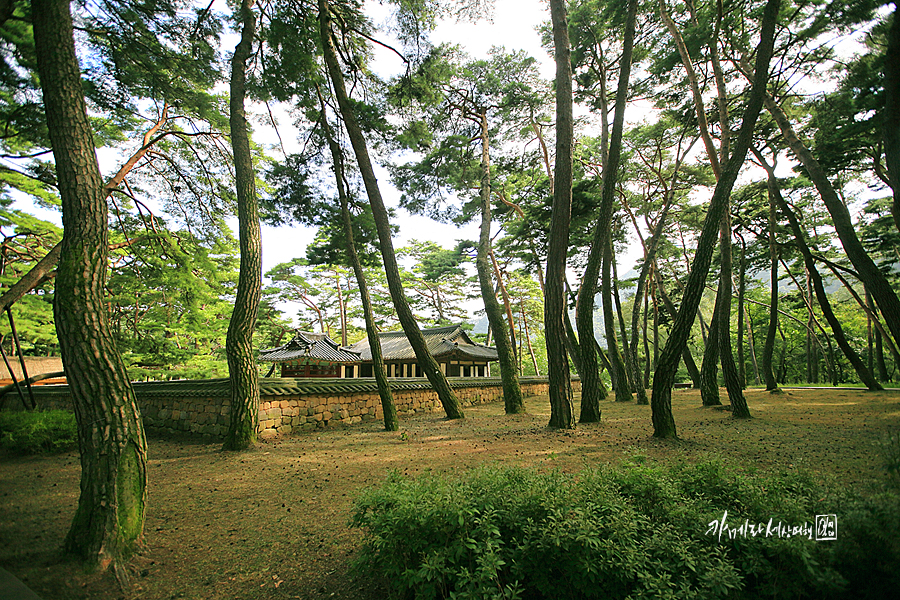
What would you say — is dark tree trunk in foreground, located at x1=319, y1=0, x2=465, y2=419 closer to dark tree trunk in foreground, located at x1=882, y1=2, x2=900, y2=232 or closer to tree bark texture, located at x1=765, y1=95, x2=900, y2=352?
dark tree trunk in foreground, located at x1=882, y1=2, x2=900, y2=232

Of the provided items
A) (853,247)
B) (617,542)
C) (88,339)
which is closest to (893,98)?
(853,247)

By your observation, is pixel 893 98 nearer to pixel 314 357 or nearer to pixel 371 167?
pixel 371 167

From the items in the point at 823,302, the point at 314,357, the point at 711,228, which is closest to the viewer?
the point at 711,228

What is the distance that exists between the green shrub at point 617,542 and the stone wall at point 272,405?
5.43 meters

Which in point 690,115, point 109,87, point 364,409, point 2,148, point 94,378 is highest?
point 690,115

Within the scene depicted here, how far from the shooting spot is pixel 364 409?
27.9 ft

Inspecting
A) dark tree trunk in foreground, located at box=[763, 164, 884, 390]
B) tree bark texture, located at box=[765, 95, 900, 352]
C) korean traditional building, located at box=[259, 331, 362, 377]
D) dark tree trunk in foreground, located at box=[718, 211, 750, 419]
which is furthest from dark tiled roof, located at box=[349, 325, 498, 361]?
tree bark texture, located at box=[765, 95, 900, 352]

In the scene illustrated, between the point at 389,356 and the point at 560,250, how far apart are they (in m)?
14.5

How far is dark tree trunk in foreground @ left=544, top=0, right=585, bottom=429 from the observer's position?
601 cm

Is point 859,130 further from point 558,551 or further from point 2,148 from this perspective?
point 2,148

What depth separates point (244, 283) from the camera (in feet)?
17.7

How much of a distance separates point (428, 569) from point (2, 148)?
9.14 metres

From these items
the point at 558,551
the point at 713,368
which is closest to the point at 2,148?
the point at 558,551

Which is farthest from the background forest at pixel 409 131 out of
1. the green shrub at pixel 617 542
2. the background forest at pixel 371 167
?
the green shrub at pixel 617 542
